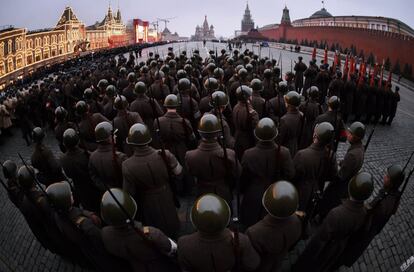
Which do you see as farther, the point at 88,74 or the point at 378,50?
the point at 378,50

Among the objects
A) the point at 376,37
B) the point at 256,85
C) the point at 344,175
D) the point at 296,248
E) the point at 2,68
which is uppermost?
the point at 376,37

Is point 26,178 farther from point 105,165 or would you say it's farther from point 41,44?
point 41,44

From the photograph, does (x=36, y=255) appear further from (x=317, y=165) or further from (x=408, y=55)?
(x=408, y=55)

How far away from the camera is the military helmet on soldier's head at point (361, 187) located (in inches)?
141

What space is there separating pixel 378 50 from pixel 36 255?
36519 millimetres

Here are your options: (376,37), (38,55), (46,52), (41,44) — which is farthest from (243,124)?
(46,52)

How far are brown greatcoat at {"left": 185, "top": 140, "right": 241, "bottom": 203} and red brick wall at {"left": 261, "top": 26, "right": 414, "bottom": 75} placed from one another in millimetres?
28707

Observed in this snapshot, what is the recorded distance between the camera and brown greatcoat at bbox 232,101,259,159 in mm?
6410

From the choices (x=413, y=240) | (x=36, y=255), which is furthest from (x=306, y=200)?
(x=36, y=255)

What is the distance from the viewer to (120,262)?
3.99 metres

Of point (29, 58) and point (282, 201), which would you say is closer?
point (282, 201)

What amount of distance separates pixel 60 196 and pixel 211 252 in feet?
6.19

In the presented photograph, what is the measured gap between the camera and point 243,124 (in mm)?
6523

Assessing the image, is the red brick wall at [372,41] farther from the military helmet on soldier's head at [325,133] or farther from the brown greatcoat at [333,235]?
the brown greatcoat at [333,235]
